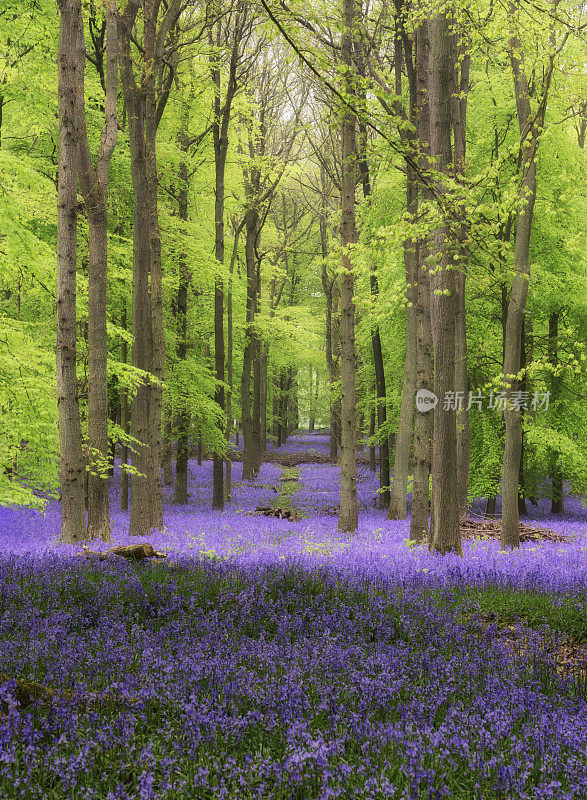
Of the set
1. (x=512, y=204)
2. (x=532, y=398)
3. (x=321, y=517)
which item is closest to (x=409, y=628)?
(x=512, y=204)

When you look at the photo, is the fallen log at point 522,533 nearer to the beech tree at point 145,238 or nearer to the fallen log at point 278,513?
the fallen log at point 278,513

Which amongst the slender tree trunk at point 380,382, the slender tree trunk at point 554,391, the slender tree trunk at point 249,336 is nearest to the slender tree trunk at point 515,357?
the slender tree trunk at point 554,391

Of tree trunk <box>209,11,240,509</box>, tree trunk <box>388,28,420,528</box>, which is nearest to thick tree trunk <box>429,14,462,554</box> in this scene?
tree trunk <box>388,28,420,528</box>

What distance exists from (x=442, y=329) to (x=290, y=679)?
6737mm

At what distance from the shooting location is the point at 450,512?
938cm

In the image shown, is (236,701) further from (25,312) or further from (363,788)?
(25,312)

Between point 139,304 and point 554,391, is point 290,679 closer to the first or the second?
point 139,304

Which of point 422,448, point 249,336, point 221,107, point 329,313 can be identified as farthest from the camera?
point 329,313

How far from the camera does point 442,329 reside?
362 inches

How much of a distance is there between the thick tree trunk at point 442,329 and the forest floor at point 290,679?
1.89 m

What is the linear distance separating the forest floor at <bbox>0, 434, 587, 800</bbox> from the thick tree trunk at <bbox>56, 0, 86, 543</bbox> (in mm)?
1926

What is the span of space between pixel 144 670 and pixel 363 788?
1635 mm

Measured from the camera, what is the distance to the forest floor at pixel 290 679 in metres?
2.60

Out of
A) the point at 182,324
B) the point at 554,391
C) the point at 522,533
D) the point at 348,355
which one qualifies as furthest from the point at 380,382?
the point at 522,533
